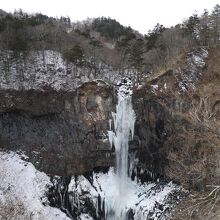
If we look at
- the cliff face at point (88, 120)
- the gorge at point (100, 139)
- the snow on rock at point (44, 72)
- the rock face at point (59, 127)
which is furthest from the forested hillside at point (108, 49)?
the rock face at point (59, 127)

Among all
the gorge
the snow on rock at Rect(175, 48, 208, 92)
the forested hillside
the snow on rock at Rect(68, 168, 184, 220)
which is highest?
the forested hillside

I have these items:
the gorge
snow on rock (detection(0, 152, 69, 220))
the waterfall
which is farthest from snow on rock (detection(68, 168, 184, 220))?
snow on rock (detection(0, 152, 69, 220))

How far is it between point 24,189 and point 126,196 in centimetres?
702

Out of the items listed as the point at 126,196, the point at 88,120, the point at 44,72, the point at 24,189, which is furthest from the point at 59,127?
the point at 126,196

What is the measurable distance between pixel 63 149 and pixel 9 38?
11726 mm

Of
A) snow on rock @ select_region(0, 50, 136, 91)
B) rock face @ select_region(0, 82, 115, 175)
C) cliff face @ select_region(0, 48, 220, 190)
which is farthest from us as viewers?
snow on rock @ select_region(0, 50, 136, 91)

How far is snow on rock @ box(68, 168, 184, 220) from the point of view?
23.2m

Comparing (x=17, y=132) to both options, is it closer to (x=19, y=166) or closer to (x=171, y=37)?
(x=19, y=166)

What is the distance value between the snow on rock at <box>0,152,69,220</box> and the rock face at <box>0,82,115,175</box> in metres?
0.96

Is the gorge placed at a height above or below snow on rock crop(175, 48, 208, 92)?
below

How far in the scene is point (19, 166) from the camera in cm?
2517

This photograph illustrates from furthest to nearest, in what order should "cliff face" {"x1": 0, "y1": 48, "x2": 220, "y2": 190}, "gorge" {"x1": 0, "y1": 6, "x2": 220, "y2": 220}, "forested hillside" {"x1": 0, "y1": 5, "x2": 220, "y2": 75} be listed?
"forested hillside" {"x1": 0, "y1": 5, "x2": 220, "y2": 75} < "cliff face" {"x1": 0, "y1": 48, "x2": 220, "y2": 190} < "gorge" {"x1": 0, "y1": 6, "x2": 220, "y2": 220}

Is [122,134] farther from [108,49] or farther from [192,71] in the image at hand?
[108,49]

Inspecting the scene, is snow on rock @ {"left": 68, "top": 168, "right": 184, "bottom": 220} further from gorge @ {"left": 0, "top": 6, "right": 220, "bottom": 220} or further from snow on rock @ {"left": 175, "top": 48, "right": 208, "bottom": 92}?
snow on rock @ {"left": 175, "top": 48, "right": 208, "bottom": 92}
